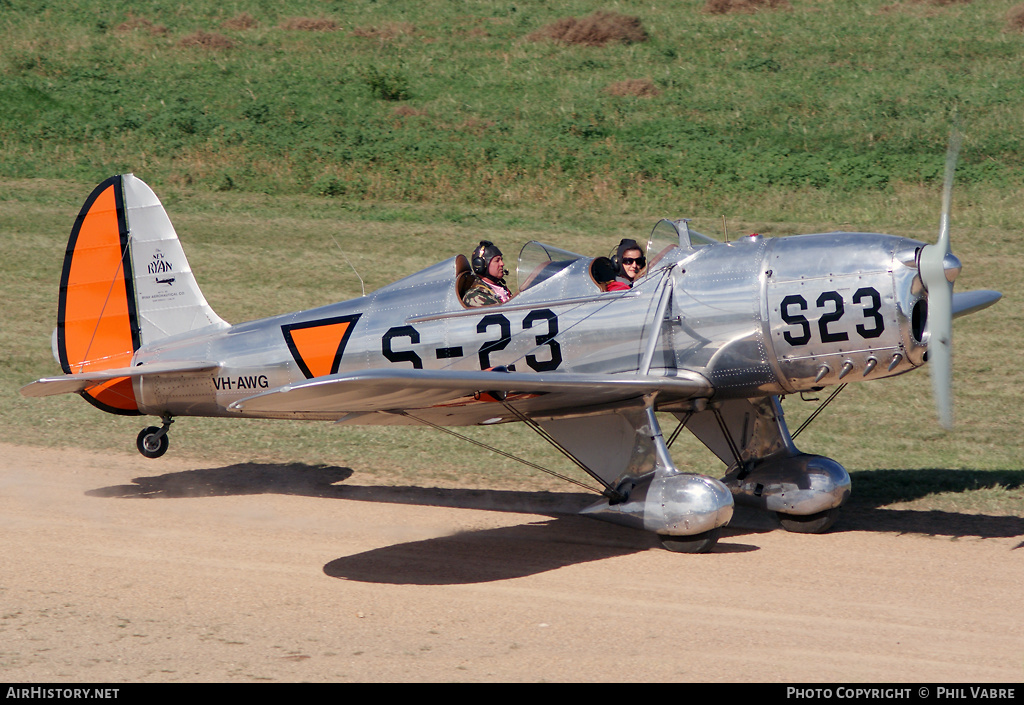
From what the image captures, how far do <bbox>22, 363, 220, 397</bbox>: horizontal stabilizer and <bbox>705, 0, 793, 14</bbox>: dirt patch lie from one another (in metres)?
30.7

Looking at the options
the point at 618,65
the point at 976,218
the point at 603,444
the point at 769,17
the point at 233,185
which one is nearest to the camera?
the point at 603,444

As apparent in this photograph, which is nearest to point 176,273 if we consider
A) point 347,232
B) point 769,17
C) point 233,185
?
point 347,232

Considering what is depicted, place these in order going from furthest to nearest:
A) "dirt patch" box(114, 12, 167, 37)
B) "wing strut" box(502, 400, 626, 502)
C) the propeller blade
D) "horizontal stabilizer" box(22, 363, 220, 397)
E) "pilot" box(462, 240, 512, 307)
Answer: "dirt patch" box(114, 12, 167, 37) < "pilot" box(462, 240, 512, 307) < "horizontal stabilizer" box(22, 363, 220, 397) < "wing strut" box(502, 400, 626, 502) < the propeller blade

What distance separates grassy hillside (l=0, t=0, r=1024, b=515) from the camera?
12.8m

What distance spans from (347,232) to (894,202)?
1103cm

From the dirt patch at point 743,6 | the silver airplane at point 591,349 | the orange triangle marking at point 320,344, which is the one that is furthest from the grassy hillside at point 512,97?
the orange triangle marking at point 320,344

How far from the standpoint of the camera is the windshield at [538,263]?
9.40 m

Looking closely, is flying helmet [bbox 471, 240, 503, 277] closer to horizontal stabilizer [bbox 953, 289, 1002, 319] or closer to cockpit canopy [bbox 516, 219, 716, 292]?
cockpit canopy [bbox 516, 219, 716, 292]

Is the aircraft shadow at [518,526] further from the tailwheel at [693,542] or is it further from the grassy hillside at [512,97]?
the grassy hillside at [512,97]

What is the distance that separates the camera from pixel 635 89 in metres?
28.4

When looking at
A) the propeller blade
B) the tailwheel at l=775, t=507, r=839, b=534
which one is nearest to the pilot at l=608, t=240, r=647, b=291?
the propeller blade

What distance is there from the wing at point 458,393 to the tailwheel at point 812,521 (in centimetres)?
159

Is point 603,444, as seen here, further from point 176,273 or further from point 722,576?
point 176,273

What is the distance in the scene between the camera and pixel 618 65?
31.1 m
